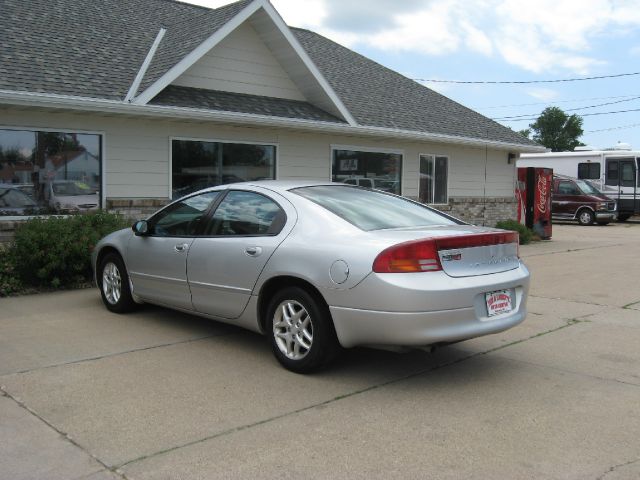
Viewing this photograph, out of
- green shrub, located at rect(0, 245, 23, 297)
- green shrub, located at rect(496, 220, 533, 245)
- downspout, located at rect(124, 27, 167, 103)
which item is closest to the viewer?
green shrub, located at rect(0, 245, 23, 297)

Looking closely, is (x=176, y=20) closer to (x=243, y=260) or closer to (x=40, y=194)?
(x=40, y=194)

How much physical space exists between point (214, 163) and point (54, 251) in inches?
142

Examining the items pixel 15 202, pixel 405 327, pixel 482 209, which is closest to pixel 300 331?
pixel 405 327

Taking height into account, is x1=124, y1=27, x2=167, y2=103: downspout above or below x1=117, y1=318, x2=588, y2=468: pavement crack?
above

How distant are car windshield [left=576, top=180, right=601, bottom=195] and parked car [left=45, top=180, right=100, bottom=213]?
1989 centimetres

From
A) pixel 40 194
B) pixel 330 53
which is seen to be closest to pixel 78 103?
pixel 40 194

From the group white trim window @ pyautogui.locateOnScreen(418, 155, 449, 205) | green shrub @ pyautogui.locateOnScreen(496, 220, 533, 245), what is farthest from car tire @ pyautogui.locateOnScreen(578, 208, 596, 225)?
white trim window @ pyautogui.locateOnScreen(418, 155, 449, 205)

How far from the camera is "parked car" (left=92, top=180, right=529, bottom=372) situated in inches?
176

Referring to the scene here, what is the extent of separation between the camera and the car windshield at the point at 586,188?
24.5 metres

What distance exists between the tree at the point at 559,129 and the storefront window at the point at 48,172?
71834mm

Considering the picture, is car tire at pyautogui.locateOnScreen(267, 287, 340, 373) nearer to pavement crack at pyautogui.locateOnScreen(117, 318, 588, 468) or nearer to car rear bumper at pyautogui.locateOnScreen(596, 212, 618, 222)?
pavement crack at pyautogui.locateOnScreen(117, 318, 588, 468)

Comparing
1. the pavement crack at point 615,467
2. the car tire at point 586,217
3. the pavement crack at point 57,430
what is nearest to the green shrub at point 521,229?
the car tire at point 586,217

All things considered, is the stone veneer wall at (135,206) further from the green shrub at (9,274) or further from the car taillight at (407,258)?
the car taillight at (407,258)

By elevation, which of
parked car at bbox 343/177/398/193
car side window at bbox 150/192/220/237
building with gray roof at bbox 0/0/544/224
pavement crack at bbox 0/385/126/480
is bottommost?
pavement crack at bbox 0/385/126/480
